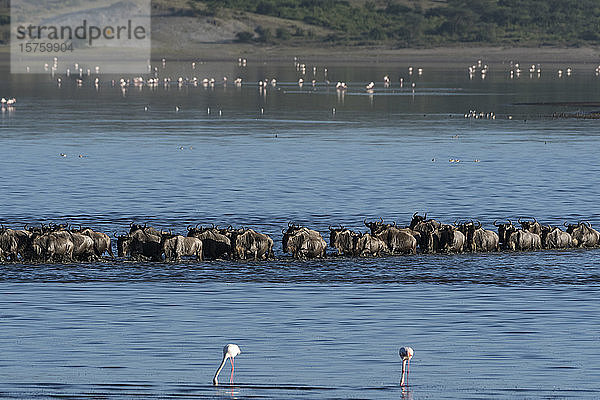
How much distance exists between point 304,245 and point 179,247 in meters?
4.20

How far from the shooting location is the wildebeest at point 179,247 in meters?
43.0

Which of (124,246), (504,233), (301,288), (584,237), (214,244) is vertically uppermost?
(504,233)

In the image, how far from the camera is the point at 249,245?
43438 mm

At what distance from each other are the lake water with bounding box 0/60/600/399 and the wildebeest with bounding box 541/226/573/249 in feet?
3.46

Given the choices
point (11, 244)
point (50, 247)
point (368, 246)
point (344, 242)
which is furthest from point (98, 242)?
point (368, 246)

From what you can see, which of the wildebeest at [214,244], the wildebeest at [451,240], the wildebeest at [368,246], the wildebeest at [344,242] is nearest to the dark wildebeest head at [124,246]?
the wildebeest at [214,244]

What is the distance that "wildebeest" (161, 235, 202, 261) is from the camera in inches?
1694

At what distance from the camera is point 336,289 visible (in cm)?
3906

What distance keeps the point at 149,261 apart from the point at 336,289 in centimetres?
738

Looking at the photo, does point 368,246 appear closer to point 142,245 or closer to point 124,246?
point 142,245

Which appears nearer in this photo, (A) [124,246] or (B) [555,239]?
(A) [124,246]

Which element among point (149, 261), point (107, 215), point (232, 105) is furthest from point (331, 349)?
point (232, 105)

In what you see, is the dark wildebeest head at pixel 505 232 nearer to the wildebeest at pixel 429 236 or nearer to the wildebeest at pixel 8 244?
the wildebeest at pixel 429 236

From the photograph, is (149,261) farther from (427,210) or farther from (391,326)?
(427,210)
